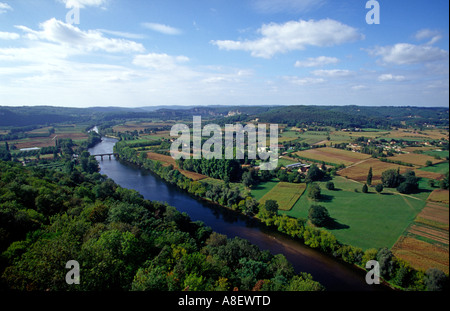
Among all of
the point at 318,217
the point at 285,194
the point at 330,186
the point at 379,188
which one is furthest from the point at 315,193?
the point at 379,188

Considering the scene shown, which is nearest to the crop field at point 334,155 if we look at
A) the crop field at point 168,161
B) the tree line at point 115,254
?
the crop field at point 168,161

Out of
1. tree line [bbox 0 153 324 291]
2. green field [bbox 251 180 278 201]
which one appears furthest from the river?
green field [bbox 251 180 278 201]

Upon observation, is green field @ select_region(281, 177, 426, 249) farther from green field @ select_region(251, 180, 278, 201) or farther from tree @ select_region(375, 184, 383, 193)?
green field @ select_region(251, 180, 278, 201)

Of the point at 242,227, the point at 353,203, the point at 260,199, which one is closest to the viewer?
the point at 242,227

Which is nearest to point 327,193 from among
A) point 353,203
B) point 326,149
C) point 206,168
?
point 353,203

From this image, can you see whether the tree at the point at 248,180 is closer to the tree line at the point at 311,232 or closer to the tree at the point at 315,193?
the tree line at the point at 311,232

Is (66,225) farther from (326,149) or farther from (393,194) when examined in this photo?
(326,149)
